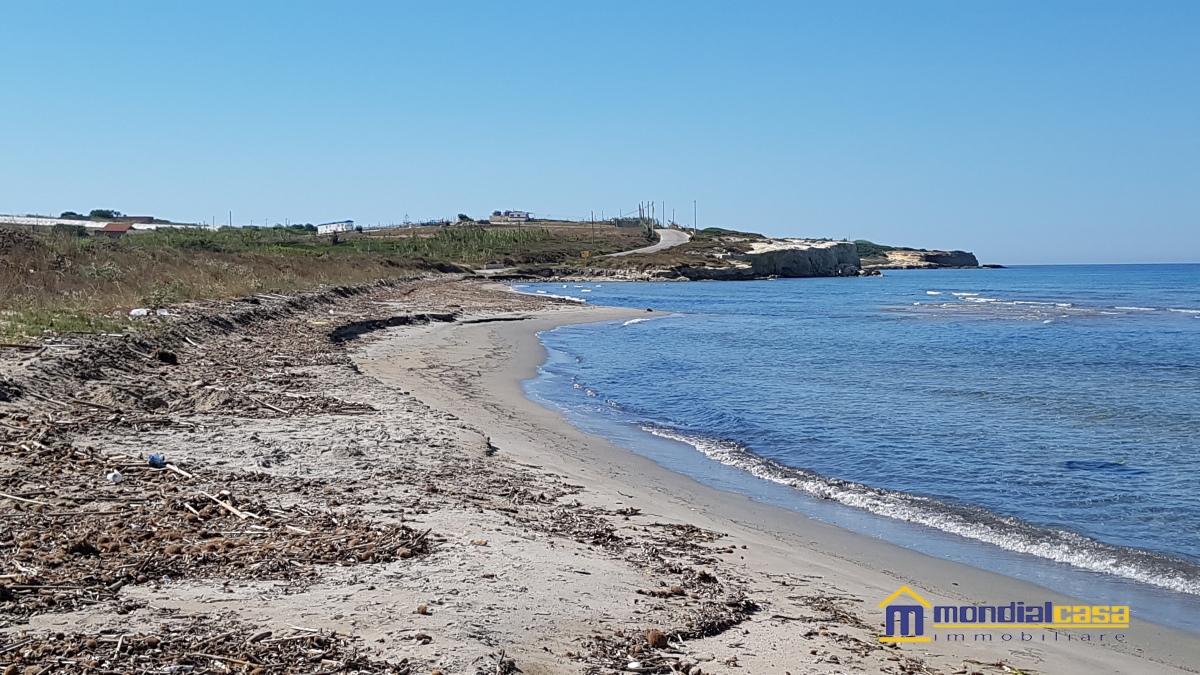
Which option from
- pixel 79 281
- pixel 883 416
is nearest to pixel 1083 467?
pixel 883 416

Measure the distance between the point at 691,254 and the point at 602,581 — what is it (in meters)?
97.9

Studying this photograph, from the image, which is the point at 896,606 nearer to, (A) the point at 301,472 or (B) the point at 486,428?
(A) the point at 301,472

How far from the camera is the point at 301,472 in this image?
8.23m

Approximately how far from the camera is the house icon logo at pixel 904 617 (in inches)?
221

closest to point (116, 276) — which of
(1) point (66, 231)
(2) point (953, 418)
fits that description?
(1) point (66, 231)

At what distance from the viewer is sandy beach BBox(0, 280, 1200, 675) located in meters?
4.46

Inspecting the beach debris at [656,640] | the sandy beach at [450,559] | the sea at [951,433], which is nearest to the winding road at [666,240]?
the sea at [951,433]

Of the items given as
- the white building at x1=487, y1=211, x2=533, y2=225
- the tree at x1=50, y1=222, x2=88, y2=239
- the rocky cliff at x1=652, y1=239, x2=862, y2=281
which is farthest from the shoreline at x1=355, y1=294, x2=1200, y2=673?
the white building at x1=487, y1=211, x2=533, y2=225

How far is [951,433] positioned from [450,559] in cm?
999

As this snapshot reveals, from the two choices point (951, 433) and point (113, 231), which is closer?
point (951, 433)

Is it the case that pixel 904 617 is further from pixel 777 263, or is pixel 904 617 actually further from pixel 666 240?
pixel 666 240

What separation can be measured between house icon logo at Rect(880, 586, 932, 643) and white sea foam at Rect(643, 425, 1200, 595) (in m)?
2.12

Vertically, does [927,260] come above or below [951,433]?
above

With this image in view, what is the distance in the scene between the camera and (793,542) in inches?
A: 319
